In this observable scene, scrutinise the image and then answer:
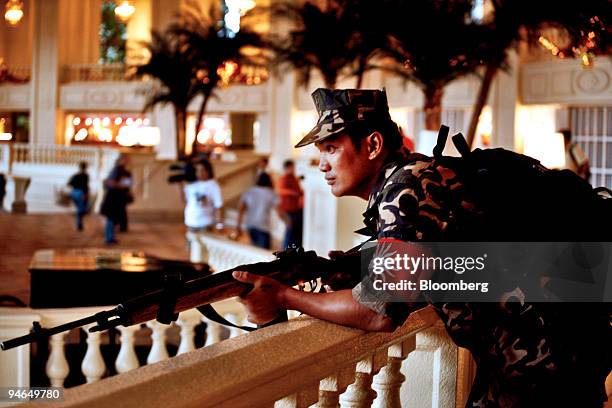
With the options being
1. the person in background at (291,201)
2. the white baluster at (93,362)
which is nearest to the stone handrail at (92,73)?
the person in background at (291,201)

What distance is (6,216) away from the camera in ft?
62.5

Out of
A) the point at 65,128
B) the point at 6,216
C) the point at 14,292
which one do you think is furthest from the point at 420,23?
the point at 65,128

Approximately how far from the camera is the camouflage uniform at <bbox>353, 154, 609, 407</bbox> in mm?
2004

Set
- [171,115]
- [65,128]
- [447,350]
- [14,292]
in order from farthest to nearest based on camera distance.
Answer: [65,128], [171,115], [14,292], [447,350]

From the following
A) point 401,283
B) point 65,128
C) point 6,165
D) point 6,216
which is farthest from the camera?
point 65,128

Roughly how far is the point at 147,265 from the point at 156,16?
900 inches

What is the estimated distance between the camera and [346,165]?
2297mm

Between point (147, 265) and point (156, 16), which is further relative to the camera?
point (156, 16)

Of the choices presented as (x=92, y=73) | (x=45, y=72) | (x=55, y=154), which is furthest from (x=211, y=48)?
(x=45, y=72)

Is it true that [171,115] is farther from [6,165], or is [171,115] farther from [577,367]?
[577,367]

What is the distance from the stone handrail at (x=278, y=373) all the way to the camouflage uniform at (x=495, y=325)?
0.58ft

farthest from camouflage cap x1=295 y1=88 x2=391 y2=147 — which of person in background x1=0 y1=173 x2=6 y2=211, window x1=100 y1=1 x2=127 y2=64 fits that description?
window x1=100 y1=1 x2=127 y2=64

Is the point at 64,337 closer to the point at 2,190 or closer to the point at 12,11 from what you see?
the point at 12,11

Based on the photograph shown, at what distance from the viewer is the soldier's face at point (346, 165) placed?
229 centimetres
